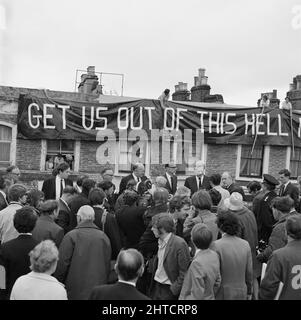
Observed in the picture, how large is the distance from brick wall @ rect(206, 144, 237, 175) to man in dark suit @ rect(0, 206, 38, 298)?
1271cm

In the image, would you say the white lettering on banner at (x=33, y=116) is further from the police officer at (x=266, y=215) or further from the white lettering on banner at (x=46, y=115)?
the police officer at (x=266, y=215)

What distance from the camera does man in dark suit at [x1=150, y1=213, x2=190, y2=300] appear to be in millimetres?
5012

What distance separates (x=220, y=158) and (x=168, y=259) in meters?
12.5

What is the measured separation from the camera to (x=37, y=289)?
361 cm

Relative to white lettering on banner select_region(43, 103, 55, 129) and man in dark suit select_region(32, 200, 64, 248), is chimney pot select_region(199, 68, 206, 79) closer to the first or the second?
white lettering on banner select_region(43, 103, 55, 129)

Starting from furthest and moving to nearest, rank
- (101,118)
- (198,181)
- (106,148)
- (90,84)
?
(90,84), (106,148), (101,118), (198,181)

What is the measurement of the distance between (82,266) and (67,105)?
10382 millimetres

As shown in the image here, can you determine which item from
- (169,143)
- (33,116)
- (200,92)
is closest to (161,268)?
(33,116)

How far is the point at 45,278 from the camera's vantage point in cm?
370

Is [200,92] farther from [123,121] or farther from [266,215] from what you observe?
[266,215]

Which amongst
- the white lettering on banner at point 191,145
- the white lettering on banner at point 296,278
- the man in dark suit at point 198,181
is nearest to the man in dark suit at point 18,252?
the white lettering on banner at point 296,278

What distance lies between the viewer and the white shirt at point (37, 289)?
3.60 metres

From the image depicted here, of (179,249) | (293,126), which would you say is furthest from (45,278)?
(293,126)
